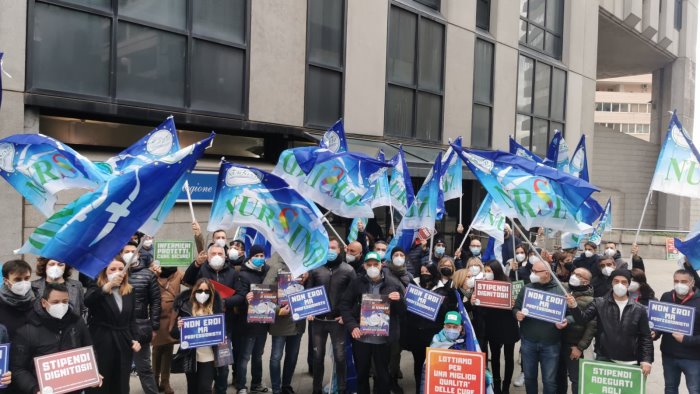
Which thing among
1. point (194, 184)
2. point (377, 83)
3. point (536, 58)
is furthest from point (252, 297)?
point (536, 58)

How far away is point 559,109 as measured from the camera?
26.9m

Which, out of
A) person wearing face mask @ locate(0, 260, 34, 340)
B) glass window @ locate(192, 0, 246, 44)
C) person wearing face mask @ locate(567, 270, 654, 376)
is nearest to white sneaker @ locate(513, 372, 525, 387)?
person wearing face mask @ locate(567, 270, 654, 376)

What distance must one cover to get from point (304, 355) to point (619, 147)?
3617cm

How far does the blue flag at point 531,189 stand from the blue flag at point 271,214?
229 cm

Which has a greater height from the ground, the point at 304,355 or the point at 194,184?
the point at 194,184

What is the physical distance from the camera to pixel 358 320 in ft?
25.4

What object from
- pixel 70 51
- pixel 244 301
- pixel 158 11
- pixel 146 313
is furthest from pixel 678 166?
pixel 70 51

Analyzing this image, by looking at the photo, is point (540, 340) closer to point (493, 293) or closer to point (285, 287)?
point (493, 293)

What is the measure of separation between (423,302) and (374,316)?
1.98 feet

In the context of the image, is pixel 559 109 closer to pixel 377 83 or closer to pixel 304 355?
pixel 377 83

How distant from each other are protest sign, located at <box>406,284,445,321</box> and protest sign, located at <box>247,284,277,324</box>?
1.65 metres

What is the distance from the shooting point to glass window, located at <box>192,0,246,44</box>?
13.6m

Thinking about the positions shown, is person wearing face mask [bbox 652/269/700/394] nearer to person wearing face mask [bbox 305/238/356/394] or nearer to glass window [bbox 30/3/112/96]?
person wearing face mask [bbox 305/238/356/394]

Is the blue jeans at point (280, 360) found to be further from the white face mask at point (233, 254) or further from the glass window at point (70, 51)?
the glass window at point (70, 51)
